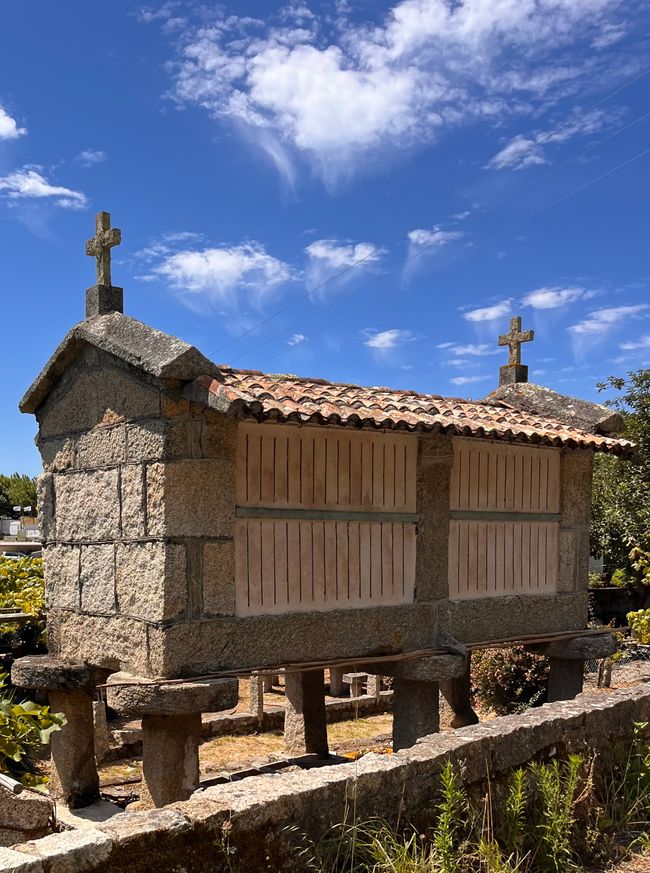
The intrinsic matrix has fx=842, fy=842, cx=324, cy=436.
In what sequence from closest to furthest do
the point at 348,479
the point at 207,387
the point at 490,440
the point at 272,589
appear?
the point at 207,387 → the point at 272,589 → the point at 348,479 → the point at 490,440

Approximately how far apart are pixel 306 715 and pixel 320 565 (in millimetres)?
3564

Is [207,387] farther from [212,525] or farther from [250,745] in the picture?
[250,745]

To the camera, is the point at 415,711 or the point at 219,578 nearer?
the point at 219,578

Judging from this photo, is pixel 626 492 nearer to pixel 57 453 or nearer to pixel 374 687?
pixel 374 687

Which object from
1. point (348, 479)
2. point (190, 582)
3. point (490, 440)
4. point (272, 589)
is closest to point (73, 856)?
point (190, 582)

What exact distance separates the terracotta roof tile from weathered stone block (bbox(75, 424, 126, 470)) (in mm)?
925

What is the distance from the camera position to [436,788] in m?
3.63

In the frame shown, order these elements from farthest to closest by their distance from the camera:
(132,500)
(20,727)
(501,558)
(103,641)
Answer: (501,558)
(103,641)
(132,500)
(20,727)

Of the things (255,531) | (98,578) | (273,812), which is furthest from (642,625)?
(273,812)

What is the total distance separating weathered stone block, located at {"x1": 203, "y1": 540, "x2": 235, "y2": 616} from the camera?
5777 millimetres

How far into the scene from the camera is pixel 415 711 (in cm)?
721

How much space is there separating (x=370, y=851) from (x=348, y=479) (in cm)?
364

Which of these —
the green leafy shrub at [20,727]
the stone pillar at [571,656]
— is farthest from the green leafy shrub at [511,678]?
the green leafy shrub at [20,727]

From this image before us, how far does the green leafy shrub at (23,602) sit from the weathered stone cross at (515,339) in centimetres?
590
